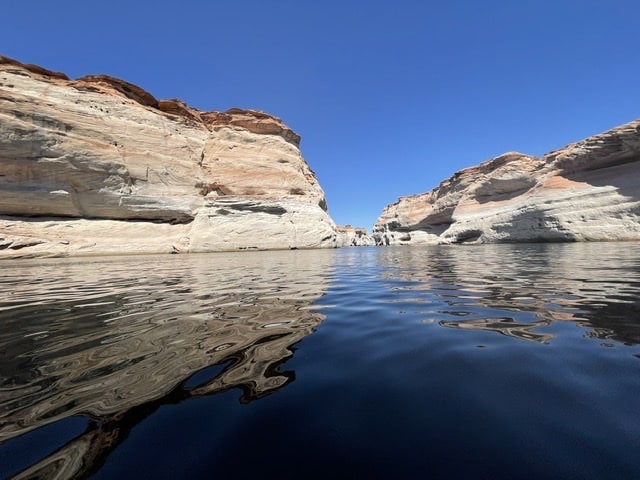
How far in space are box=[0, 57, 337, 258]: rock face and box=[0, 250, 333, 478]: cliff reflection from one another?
19.9 metres

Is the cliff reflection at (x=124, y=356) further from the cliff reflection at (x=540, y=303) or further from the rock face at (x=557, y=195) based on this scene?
the rock face at (x=557, y=195)

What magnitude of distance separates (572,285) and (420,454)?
5.82 m

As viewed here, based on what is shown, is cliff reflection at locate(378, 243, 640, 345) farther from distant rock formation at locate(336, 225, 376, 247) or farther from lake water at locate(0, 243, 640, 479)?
distant rock formation at locate(336, 225, 376, 247)

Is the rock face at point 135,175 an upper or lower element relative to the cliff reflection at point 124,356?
upper

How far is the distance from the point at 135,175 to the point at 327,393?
87.4ft

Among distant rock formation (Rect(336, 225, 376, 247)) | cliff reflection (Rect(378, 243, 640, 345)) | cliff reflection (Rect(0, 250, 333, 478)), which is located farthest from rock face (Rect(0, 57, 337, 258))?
distant rock formation (Rect(336, 225, 376, 247))

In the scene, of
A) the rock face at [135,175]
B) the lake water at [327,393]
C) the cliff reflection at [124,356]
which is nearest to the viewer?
the lake water at [327,393]

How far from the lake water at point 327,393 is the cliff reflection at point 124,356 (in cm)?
2

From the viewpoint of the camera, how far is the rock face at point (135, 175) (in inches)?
782

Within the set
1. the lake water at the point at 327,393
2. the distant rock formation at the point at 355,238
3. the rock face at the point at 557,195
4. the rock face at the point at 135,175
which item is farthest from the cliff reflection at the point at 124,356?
the distant rock formation at the point at 355,238

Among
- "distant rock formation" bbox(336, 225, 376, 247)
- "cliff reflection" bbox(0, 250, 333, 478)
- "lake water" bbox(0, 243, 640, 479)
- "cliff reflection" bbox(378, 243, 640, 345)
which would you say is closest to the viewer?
"lake water" bbox(0, 243, 640, 479)

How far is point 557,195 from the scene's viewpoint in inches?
1094

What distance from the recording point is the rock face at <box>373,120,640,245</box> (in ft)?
77.6

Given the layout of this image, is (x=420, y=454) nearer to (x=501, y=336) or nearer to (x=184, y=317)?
(x=501, y=336)
